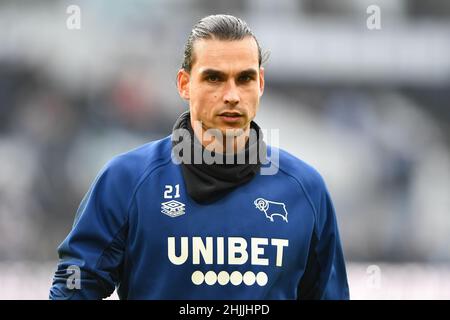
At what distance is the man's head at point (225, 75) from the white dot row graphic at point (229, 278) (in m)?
0.51

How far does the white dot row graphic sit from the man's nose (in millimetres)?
596

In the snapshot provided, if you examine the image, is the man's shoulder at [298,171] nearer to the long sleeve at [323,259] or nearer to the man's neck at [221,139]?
the long sleeve at [323,259]

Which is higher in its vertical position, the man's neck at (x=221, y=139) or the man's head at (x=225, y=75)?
the man's head at (x=225, y=75)

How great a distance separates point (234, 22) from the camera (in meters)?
3.41

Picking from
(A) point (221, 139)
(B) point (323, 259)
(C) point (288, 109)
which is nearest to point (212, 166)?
(A) point (221, 139)

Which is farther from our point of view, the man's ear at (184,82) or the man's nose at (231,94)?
the man's ear at (184,82)

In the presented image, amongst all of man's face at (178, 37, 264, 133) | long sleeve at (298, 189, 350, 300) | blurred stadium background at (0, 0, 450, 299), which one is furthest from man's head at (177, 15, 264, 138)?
blurred stadium background at (0, 0, 450, 299)

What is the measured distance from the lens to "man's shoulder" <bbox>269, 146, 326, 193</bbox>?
11.5 feet

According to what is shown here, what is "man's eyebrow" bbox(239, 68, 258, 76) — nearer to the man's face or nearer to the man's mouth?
the man's face

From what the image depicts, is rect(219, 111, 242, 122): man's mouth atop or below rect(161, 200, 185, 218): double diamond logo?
atop

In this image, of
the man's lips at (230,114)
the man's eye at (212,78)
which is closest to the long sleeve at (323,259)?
the man's lips at (230,114)

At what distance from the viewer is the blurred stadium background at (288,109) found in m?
10.4

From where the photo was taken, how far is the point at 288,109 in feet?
40.0

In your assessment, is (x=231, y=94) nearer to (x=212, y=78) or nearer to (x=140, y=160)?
(x=212, y=78)
